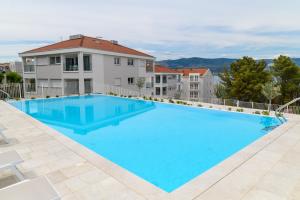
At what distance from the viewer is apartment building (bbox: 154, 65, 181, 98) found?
48062 mm

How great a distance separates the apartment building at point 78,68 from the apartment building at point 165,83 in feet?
55.1

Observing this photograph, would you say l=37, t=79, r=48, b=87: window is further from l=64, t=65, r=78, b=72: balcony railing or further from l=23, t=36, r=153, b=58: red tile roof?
l=64, t=65, r=78, b=72: balcony railing

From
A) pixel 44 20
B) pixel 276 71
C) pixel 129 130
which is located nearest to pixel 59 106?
pixel 44 20

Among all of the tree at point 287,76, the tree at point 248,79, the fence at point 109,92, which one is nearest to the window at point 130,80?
the fence at point 109,92

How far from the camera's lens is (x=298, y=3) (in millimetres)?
12453

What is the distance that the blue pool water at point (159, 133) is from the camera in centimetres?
661

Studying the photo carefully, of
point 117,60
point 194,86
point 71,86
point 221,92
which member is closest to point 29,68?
point 71,86

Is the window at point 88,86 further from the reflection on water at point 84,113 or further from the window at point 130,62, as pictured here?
the window at point 130,62

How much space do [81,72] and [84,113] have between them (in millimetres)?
10543

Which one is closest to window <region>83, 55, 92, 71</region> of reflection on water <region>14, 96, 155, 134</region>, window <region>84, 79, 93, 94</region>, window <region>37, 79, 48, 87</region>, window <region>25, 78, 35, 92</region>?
window <region>84, 79, 93, 94</region>

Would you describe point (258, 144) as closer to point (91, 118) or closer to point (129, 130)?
point (129, 130)

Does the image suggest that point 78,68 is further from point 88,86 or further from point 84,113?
point 84,113

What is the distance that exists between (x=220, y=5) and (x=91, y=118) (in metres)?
11.3

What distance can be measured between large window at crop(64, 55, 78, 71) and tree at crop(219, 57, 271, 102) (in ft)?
74.7
